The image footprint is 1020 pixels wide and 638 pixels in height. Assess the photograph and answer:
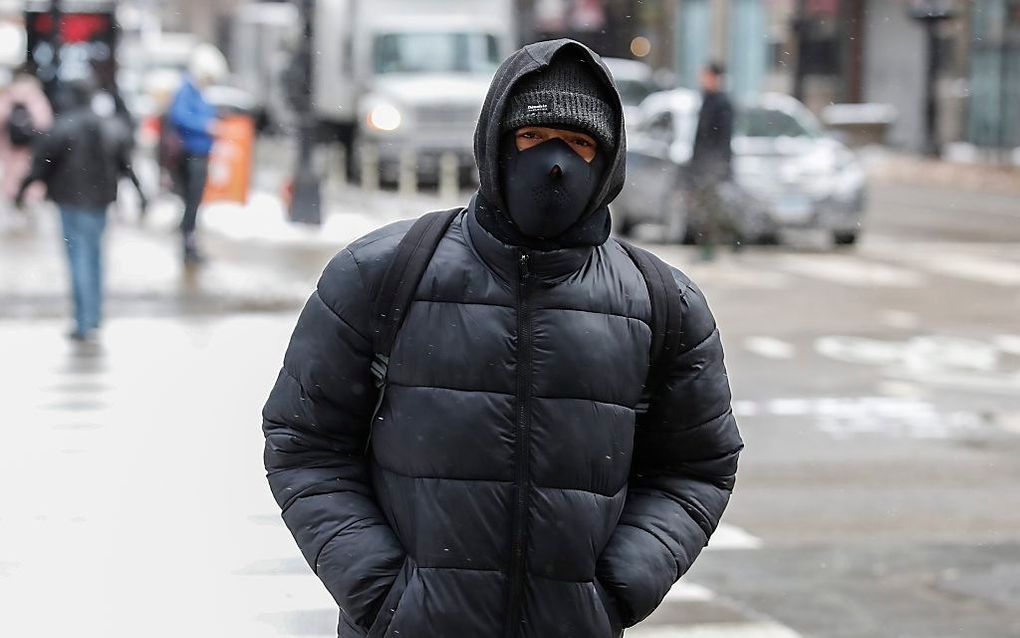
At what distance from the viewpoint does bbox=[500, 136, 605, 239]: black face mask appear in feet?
10.2

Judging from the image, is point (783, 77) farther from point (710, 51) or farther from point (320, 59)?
point (320, 59)

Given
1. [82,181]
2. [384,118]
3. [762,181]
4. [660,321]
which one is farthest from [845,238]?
[660,321]

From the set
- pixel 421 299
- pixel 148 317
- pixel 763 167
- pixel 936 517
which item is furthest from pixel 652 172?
pixel 421 299

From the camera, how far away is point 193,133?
17.8 metres

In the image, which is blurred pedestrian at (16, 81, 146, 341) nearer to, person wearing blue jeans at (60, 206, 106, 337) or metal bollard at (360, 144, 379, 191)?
person wearing blue jeans at (60, 206, 106, 337)

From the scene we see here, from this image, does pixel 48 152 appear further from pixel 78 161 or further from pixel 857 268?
pixel 857 268

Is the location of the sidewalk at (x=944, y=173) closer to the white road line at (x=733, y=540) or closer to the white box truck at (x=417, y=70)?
the white box truck at (x=417, y=70)

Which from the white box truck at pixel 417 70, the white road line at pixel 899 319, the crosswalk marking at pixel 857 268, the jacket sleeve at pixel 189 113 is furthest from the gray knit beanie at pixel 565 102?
the white box truck at pixel 417 70

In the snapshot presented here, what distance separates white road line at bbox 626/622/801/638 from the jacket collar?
10.8 ft

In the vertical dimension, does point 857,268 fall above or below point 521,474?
below

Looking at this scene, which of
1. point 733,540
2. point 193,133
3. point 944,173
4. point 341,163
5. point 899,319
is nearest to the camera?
point 733,540

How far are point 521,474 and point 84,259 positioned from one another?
10.2 m

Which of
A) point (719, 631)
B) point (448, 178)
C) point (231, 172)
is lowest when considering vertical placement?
point (448, 178)

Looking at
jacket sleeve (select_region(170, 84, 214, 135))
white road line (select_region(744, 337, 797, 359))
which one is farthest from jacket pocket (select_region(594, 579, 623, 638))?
jacket sleeve (select_region(170, 84, 214, 135))
